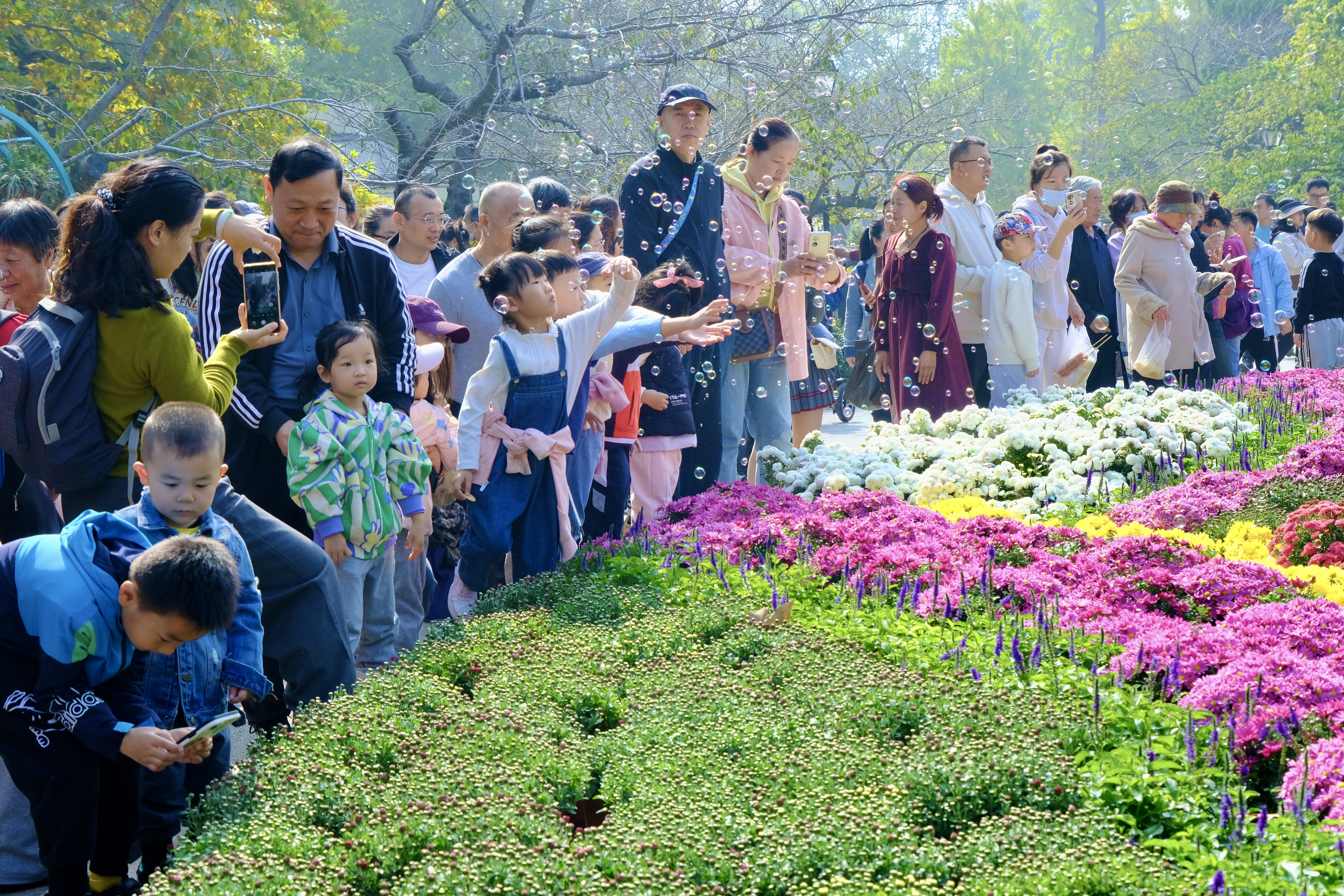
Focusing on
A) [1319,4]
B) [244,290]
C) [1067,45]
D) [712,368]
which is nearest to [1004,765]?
[244,290]

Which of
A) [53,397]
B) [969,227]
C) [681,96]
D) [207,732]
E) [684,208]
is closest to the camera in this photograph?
[207,732]

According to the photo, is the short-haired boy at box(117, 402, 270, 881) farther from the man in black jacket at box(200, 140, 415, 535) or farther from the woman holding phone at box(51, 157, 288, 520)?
the man in black jacket at box(200, 140, 415, 535)

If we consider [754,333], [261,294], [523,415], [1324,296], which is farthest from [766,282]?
[1324,296]

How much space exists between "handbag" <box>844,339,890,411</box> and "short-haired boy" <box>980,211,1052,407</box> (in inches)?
32.7

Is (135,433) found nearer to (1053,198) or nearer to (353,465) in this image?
(353,465)

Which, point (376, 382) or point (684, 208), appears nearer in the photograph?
point (376, 382)

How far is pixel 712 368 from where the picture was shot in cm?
745

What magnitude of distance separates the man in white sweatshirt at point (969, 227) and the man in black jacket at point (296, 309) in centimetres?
495

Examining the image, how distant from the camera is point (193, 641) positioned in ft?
11.8

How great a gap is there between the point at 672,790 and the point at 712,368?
4321mm

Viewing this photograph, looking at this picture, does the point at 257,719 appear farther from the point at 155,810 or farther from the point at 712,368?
the point at 712,368

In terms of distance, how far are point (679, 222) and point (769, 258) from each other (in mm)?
701

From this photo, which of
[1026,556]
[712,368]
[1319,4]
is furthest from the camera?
[1319,4]

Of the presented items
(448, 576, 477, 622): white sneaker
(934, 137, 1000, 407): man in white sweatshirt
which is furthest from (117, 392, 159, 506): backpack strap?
(934, 137, 1000, 407): man in white sweatshirt
